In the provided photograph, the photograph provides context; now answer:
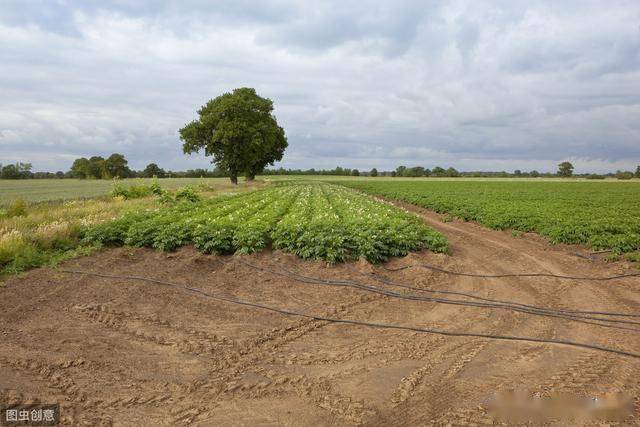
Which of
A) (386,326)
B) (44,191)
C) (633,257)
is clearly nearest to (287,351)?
(386,326)

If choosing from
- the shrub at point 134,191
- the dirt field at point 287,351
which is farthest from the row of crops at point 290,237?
the shrub at point 134,191

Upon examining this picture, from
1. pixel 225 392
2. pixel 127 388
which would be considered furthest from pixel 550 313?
pixel 127 388

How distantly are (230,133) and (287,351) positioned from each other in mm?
41358

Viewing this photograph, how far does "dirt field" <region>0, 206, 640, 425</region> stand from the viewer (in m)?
4.32

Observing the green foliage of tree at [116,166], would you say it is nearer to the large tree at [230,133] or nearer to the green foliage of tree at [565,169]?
the large tree at [230,133]

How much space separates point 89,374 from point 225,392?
5.55 ft

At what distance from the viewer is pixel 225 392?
457cm

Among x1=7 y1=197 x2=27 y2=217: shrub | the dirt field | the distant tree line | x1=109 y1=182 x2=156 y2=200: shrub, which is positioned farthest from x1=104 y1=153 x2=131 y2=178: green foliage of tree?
the dirt field

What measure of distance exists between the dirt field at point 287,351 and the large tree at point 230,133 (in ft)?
126

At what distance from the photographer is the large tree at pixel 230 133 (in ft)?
152

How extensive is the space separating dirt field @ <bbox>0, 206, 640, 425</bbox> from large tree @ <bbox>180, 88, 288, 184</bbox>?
126 feet

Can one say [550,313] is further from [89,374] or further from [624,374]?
[89,374]

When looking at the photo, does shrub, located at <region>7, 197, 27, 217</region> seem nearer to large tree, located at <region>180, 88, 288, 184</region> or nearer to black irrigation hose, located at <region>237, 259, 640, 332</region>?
black irrigation hose, located at <region>237, 259, 640, 332</region>

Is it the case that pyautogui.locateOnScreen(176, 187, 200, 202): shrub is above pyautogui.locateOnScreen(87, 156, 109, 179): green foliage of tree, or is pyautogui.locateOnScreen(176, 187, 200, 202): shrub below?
below
